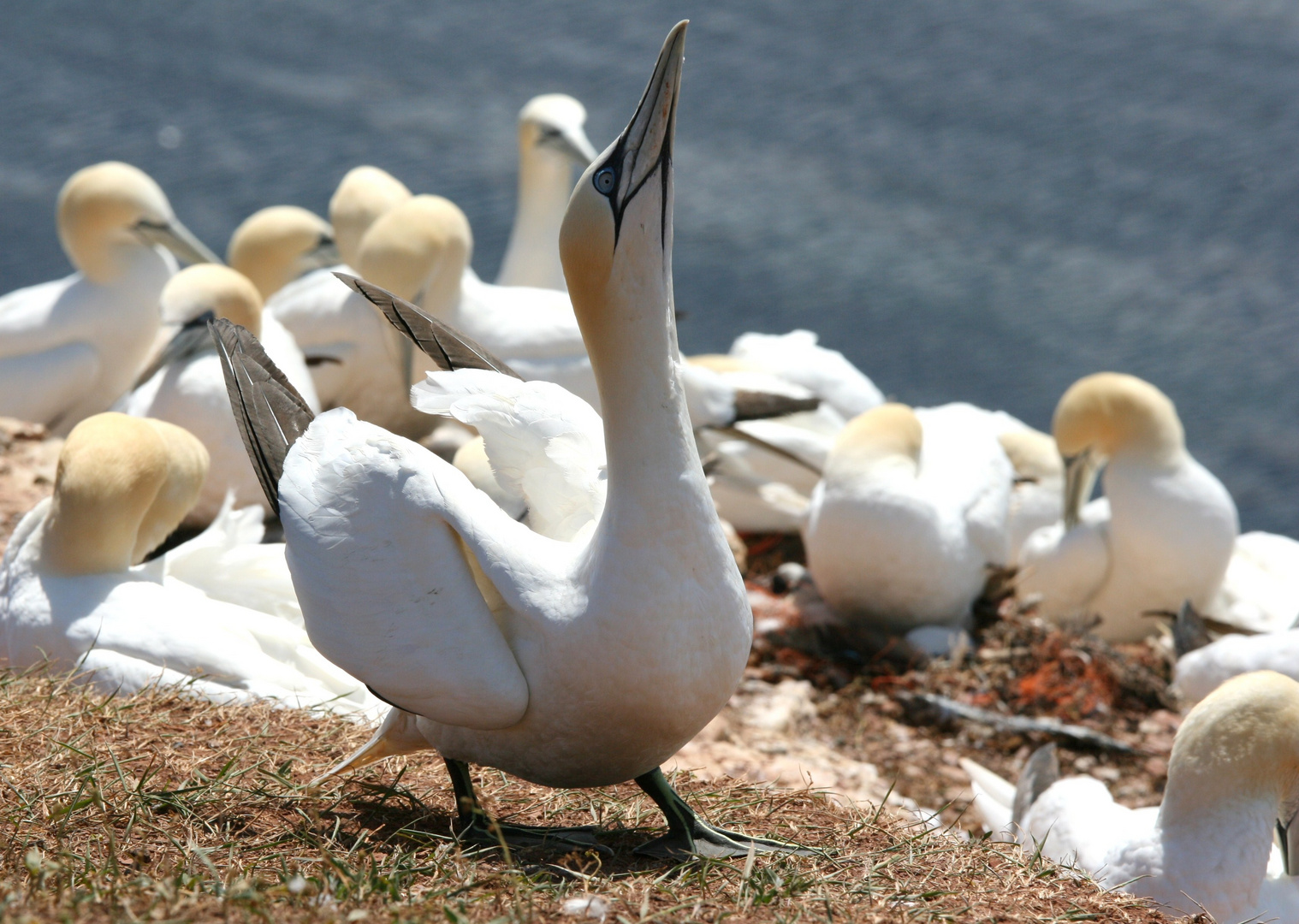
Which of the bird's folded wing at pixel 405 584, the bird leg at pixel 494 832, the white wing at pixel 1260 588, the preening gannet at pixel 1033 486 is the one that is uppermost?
the bird's folded wing at pixel 405 584

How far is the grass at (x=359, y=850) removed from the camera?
224 centimetres

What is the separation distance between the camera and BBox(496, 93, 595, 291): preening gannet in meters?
7.92

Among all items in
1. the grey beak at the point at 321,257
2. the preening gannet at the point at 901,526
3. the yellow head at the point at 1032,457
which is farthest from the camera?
the grey beak at the point at 321,257

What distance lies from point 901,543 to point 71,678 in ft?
10.5

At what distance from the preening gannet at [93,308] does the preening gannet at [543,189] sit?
1.81 metres

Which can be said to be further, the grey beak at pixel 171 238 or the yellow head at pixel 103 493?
the grey beak at pixel 171 238

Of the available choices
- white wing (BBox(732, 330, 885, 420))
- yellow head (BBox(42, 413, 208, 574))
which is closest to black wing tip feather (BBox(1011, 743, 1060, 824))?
yellow head (BBox(42, 413, 208, 574))

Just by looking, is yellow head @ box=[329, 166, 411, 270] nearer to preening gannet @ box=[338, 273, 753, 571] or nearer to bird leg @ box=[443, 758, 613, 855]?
preening gannet @ box=[338, 273, 753, 571]

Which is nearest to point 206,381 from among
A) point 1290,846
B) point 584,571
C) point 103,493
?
point 103,493

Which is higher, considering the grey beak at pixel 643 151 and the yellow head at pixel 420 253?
the grey beak at pixel 643 151

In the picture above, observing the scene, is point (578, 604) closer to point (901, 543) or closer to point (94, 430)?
point (94, 430)

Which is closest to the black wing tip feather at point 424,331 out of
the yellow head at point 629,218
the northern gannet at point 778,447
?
the yellow head at point 629,218

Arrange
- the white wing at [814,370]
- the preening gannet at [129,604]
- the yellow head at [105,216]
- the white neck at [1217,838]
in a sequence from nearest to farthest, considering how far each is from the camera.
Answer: the white neck at [1217,838] < the preening gannet at [129,604] < the yellow head at [105,216] < the white wing at [814,370]

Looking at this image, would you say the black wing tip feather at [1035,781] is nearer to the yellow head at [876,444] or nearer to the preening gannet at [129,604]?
the yellow head at [876,444]
